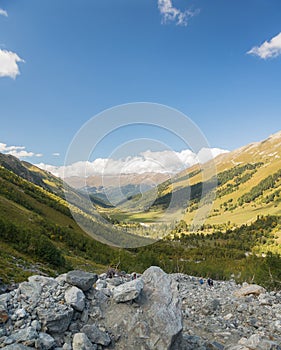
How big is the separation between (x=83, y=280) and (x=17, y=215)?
7617cm

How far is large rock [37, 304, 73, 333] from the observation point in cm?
1002

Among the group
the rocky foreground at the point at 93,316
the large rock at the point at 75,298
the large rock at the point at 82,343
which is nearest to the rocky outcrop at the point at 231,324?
the rocky foreground at the point at 93,316

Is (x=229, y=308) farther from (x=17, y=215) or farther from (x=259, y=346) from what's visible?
(x=17, y=215)

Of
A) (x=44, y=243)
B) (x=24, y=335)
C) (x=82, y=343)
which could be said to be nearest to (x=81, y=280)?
(x=82, y=343)

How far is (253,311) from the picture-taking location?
2123cm

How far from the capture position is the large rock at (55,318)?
10.0 meters

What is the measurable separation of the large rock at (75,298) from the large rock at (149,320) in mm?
1173

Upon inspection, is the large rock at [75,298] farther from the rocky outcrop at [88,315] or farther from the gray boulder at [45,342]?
the gray boulder at [45,342]

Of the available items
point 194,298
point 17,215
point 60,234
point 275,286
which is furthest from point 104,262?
point 194,298

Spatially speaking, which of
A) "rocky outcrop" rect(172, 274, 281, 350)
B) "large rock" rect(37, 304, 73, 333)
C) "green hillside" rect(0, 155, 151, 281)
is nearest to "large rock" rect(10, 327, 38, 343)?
"large rock" rect(37, 304, 73, 333)

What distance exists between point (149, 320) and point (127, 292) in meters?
1.42

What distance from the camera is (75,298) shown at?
11172 millimetres

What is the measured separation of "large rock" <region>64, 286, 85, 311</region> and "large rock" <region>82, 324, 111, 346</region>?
85cm

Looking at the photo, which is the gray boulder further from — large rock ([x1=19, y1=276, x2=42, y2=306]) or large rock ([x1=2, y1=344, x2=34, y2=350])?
large rock ([x1=19, y1=276, x2=42, y2=306])
